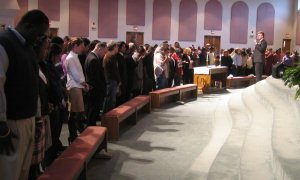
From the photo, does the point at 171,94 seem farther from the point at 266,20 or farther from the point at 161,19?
the point at 266,20

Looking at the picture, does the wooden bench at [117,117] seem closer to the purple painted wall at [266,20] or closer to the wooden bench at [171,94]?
the wooden bench at [171,94]

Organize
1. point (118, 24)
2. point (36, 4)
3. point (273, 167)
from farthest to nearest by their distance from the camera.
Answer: point (118, 24) → point (36, 4) → point (273, 167)

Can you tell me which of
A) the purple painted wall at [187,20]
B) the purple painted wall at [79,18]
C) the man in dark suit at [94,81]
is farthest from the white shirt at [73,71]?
the purple painted wall at [187,20]

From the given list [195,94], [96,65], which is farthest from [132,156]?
[195,94]

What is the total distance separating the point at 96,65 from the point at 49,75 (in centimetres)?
176

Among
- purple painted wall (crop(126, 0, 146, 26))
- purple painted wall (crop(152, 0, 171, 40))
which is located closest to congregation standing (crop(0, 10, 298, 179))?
purple painted wall (crop(126, 0, 146, 26))

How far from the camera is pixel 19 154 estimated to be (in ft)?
9.40

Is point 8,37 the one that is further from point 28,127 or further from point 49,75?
point 49,75

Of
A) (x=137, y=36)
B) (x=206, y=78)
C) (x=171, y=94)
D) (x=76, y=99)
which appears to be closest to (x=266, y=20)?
(x=137, y=36)

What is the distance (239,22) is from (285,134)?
2088cm

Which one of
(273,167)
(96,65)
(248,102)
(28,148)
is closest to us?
(28,148)

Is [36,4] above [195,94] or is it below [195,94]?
above

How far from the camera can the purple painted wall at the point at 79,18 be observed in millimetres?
22344

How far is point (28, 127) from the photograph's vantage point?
2977 mm
